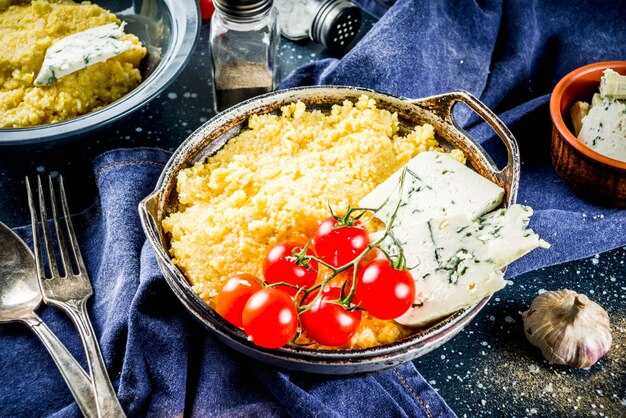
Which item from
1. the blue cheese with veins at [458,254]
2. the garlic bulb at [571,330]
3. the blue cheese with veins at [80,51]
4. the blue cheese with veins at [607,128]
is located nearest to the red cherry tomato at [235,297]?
the blue cheese with veins at [458,254]

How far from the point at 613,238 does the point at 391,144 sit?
533 mm

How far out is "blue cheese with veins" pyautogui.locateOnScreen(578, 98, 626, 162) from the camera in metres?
1.36

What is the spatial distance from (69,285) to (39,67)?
0.53 meters

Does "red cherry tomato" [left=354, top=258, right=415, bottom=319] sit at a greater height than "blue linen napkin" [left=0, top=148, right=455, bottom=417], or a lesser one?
greater

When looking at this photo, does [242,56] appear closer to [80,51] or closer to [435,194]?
[80,51]

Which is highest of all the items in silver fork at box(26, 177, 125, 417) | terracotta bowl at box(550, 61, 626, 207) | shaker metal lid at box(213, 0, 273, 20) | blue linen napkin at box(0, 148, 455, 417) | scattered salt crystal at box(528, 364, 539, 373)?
shaker metal lid at box(213, 0, 273, 20)

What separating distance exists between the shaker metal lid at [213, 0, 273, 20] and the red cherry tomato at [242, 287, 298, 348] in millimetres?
675

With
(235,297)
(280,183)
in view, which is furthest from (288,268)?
(280,183)

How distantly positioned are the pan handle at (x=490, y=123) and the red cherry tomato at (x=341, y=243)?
0.30 meters

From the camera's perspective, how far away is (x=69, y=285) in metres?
1.26

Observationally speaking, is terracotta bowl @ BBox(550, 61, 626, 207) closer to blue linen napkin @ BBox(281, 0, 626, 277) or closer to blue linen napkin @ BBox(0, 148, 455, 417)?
blue linen napkin @ BBox(281, 0, 626, 277)

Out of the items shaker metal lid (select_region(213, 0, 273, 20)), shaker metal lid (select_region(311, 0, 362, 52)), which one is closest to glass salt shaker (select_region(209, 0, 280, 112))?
shaker metal lid (select_region(213, 0, 273, 20))

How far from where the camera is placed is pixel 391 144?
131cm

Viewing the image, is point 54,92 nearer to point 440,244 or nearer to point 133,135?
point 133,135
